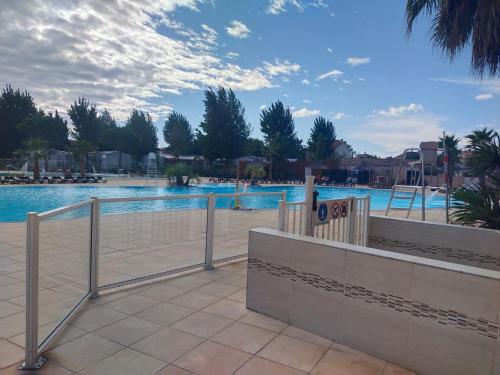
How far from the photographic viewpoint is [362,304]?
2.68 metres

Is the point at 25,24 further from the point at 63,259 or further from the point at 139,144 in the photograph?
the point at 139,144

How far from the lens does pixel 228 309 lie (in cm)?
344

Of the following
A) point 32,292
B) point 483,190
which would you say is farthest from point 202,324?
point 483,190

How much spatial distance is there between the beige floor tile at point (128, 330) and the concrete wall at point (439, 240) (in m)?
3.76

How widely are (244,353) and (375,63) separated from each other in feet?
48.8

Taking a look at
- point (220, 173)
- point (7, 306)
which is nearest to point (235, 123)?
point (220, 173)

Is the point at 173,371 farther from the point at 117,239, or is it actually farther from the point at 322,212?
the point at 322,212

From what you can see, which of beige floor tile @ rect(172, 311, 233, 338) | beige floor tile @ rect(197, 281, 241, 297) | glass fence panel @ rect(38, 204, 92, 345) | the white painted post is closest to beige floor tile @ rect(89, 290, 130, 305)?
→ glass fence panel @ rect(38, 204, 92, 345)

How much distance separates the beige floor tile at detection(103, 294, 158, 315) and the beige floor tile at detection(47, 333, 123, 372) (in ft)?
1.78

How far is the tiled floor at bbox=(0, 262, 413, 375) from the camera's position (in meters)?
2.41

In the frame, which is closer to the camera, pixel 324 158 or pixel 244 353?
pixel 244 353

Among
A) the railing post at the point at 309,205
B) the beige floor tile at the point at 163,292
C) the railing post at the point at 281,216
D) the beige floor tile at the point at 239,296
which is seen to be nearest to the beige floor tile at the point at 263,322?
the beige floor tile at the point at 239,296

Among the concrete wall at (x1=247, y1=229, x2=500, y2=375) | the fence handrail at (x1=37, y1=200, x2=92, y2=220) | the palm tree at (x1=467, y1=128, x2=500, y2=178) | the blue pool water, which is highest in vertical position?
the palm tree at (x1=467, y1=128, x2=500, y2=178)

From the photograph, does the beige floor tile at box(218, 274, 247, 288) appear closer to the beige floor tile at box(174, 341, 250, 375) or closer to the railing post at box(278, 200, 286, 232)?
the railing post at box(278, 200, 286, 232)
